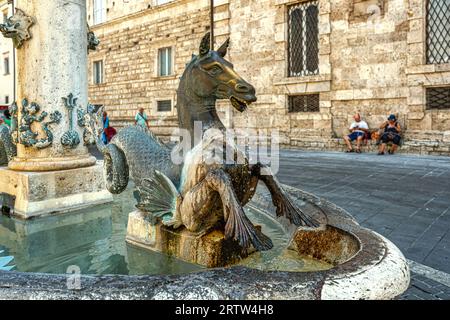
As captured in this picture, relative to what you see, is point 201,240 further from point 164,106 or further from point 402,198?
point 164,106

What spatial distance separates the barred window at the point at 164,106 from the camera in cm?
1561

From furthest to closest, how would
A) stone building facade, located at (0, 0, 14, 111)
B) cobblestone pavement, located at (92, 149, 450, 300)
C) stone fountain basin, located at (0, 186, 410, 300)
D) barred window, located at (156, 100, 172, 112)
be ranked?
stone building facade, located at (0, 0, 14, 111) < barred window, located at (156, 100, 172, 112) < cobblestone pavement, located at (92, 149, 450, 300) < stone fountain basin, located at (0, 186, 410, 300)

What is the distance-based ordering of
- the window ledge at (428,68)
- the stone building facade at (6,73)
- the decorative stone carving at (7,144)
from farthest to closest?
the stone building facade at (6,73) < the window ledge at (428,68) < the decorative stone carving at (7,144)

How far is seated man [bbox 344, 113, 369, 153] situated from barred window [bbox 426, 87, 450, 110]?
1.57m

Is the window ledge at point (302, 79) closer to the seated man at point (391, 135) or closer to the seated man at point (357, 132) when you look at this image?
the seated man at point (357, 132)

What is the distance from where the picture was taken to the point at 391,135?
9.13m

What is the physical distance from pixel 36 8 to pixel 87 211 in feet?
6.48

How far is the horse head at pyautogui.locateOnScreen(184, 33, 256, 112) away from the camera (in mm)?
2035

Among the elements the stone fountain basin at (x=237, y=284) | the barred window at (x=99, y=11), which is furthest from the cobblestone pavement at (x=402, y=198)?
the barred window at (x=99, y=11)

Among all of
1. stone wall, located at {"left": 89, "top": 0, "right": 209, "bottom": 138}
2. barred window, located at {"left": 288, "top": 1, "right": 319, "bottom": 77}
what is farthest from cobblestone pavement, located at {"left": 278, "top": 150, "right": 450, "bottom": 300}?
stone wall, located at {"left": 89, "top": 0, "right": 209, "bottom": 138}

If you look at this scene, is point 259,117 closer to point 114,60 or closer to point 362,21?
point 362,21

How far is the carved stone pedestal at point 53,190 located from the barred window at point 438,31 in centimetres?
884

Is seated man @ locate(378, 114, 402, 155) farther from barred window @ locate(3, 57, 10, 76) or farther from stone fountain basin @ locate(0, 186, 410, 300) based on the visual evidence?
barred window @ locate(3, 57, 10, 76)

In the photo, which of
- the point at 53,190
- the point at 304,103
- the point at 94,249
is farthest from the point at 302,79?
the point at 94,249
